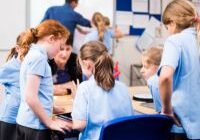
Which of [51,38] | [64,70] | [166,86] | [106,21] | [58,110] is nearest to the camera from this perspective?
[166,86]

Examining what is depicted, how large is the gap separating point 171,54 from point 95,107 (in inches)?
17.4

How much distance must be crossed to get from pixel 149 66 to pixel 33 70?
2.54 feet

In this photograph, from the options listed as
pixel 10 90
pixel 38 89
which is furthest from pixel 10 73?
pixel 38 89

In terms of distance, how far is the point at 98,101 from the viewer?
167 cm

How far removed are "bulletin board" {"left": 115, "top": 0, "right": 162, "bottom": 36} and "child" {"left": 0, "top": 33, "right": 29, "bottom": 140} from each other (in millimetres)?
3418

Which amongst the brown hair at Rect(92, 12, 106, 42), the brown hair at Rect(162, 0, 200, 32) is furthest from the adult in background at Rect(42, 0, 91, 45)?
the brown hair at Rect(162, 0, 200, 32)

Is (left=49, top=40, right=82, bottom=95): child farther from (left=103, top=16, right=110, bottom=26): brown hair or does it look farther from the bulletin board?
the bulletin board

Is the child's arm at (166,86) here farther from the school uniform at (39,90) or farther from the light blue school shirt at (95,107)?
the school uniform at (39,90)

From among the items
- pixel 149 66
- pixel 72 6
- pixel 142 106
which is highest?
pixel 72 6

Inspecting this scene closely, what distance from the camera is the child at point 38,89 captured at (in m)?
1.70

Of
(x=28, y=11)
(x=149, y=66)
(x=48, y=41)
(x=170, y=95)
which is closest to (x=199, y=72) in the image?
(x=170, y=95)

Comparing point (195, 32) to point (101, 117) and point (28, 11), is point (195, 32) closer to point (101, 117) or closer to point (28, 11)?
point (101, 117)

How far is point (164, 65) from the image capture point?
5.32 feet

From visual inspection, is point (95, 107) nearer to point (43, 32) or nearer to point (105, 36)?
point (43, 32)
